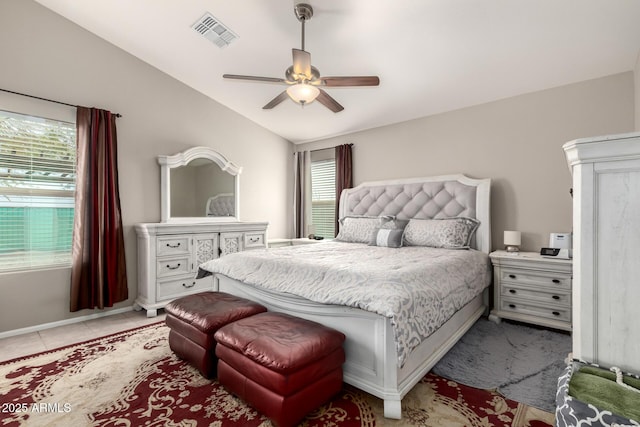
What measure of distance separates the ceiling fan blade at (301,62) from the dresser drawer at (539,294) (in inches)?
111

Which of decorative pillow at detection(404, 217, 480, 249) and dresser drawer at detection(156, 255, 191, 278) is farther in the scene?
dresser drawer at detection(156, 255, 191, 278)

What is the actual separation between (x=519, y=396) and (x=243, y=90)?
13.9ft

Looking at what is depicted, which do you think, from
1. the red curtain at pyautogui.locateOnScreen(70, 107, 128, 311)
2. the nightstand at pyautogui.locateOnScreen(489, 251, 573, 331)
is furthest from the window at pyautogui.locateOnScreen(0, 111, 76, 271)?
the nightstand at pyautogui.locateOnScreen(489, 251, 573, 331)

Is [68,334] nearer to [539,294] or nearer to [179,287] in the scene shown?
[179,287]

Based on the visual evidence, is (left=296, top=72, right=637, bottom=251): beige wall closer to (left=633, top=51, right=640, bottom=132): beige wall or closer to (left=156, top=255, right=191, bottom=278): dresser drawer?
(left=633, top=51, right=640, bottom=132): beige wall

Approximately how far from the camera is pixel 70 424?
163 centimetres

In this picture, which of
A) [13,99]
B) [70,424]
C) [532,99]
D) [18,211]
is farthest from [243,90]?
[70,424]

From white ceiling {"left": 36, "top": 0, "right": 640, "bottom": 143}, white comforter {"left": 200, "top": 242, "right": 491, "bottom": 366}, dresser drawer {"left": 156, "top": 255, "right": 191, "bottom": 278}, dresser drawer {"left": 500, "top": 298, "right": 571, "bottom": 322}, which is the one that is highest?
white ceiling {"left": 36, "top": 0, "right": 640, "bottom": 143}

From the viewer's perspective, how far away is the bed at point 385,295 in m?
1.69

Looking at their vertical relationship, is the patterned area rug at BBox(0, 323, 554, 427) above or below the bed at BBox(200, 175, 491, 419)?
below

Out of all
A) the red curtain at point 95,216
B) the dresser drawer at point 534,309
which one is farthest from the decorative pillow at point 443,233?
the red curtain at point 95,216

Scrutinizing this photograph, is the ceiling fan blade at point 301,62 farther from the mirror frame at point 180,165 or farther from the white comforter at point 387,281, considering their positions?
the mirror frame at point 180,165

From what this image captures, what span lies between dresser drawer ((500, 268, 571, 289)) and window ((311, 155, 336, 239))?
2.63m

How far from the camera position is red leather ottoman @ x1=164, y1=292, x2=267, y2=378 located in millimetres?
2027
